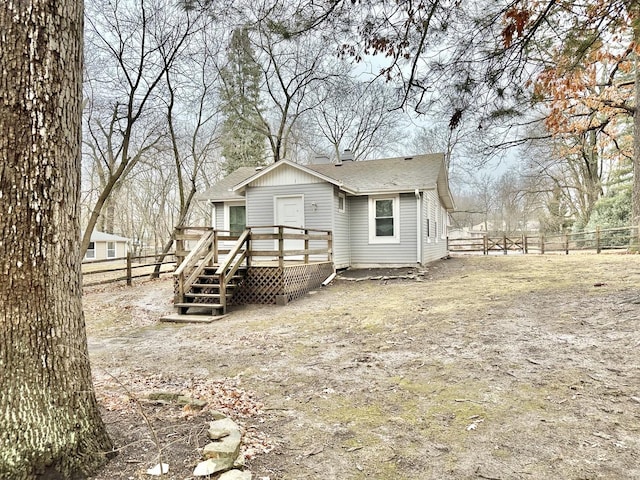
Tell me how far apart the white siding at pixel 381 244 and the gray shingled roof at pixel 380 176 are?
0.45 meters

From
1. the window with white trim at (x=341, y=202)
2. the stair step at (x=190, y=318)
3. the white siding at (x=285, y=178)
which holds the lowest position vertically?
the stair step at (x=190, y=318)

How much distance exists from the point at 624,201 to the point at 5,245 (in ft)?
76.3

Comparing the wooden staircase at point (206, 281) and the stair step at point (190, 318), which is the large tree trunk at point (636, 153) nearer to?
the wooden staircase at point (206, 281)

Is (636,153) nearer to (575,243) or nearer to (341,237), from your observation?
(341,237)

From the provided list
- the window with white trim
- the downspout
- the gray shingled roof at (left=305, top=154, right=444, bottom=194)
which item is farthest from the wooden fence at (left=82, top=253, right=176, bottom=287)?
the downspout

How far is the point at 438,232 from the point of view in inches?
639

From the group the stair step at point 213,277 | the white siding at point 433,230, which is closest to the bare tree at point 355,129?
the white siding at point 433,230

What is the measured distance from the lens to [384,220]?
13.0 metres

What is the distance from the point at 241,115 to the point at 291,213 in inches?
452

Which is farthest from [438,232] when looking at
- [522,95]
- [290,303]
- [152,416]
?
[152,416]

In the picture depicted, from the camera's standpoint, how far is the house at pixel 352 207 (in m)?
12.1

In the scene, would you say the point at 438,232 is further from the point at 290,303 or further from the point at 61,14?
the point at 61,14

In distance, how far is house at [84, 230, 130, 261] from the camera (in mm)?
26797

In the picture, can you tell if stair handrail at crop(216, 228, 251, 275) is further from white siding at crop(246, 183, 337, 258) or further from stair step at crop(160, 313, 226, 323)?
white siding at crop(246, 183, 337, 258)
